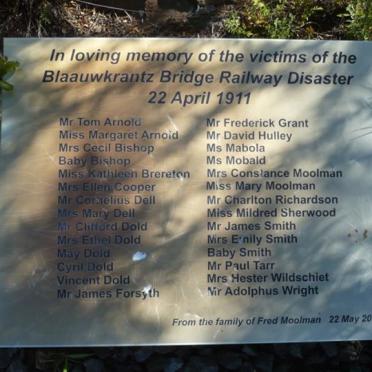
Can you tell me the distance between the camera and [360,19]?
12.7 ft

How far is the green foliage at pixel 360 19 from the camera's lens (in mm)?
3811

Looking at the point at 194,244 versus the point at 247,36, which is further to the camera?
Answer: the point at 247,36

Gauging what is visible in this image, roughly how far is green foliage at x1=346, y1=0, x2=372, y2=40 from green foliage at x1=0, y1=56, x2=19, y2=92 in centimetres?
222

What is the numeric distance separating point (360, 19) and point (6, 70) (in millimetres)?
2330

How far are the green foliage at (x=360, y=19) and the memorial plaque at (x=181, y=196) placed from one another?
26.7 inches

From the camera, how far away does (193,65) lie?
3318 mm

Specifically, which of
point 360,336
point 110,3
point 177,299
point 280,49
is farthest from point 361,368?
point 110,3

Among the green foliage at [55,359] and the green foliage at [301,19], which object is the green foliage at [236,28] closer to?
the green foliage at [301,19]

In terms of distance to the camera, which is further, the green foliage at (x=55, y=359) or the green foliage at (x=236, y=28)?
the green foliage at (x=236, y=28)

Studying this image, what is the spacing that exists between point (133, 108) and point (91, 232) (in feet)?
2.44

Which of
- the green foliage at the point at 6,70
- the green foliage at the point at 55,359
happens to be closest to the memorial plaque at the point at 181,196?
the green foliage at the point at 6,70

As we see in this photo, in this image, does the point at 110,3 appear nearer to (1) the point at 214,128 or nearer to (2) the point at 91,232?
(1) the point at 214,128

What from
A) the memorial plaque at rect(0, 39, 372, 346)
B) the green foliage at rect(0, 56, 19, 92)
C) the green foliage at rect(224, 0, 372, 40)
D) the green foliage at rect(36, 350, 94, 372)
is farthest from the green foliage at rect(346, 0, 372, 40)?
the green foliage at rect(36, 350, 94, 372)

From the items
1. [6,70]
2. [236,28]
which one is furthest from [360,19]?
[6,70]
